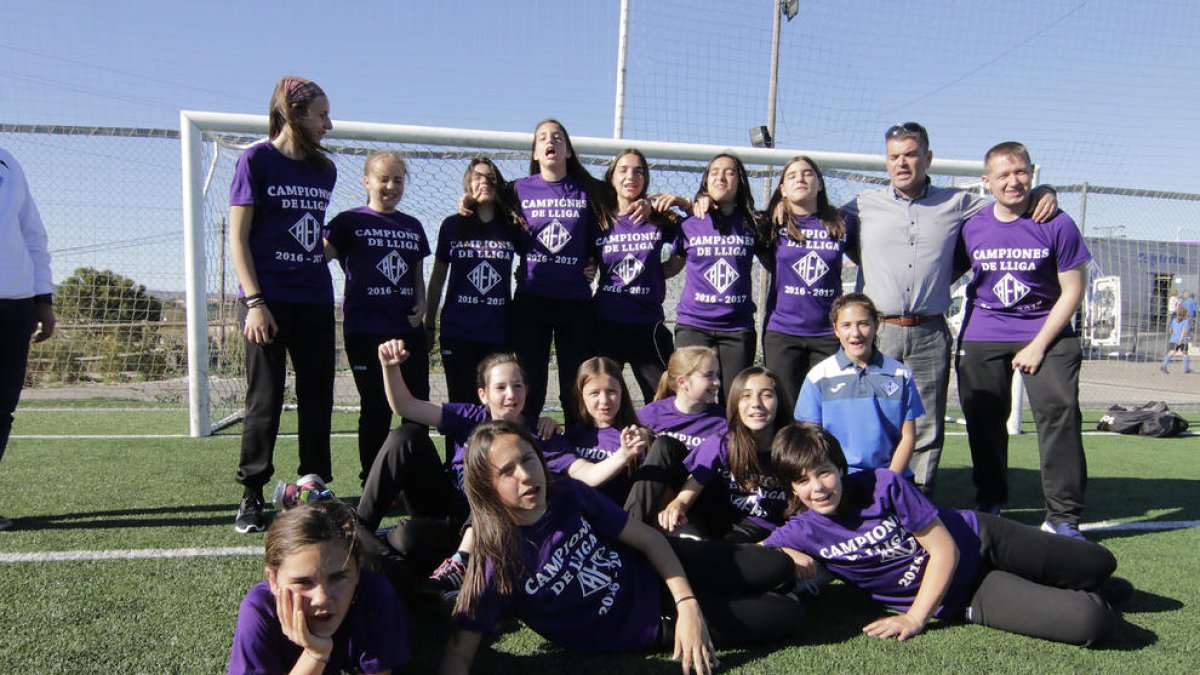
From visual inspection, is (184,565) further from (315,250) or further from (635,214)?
(635,214)

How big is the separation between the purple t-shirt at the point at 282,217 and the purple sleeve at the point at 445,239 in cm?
67

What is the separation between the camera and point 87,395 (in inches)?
357

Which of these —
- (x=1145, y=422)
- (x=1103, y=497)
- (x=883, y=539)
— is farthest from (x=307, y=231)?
(x=1145, y=422)

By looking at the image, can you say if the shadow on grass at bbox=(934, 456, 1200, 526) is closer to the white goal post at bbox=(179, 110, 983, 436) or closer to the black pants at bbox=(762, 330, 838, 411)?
the black pants at bbox=(762, 330, 838, 411)

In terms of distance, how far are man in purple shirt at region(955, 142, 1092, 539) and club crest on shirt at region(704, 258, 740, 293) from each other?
1.17 m

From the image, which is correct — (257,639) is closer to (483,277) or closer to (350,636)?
(350,636)

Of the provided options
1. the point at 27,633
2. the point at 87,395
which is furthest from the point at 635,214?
the point at 87,395

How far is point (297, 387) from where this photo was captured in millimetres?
3660

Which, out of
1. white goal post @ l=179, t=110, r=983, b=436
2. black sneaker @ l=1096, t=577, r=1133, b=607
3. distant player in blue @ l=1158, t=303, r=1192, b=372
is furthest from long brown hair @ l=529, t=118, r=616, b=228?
distant player in blue @ l=1158, t=303, r=1192, b=372

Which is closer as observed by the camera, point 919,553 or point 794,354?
point 919,553

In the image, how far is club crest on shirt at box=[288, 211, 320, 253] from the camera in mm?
3529

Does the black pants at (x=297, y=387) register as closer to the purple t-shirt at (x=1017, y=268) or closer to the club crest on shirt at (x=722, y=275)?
the club crest on shirt at (x=722, y=275)

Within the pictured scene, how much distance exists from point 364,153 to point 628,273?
3428mm

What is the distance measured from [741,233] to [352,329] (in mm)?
2058
